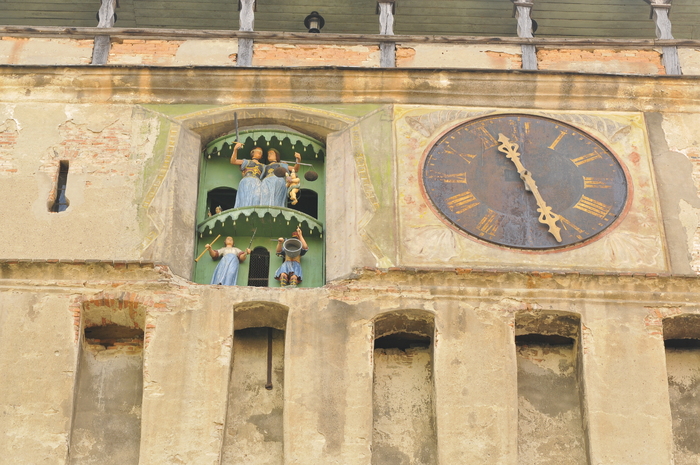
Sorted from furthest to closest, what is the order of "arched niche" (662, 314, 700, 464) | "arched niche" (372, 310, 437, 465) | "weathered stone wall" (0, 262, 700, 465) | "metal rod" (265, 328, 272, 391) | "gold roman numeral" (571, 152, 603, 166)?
"gold roman numeral" (571, 152, 603, 166) < "metal rod" (265, 328, 272, 391) < "arched niche" (662, 314, 700, 464) < "arched niche" (372, 310, 437, 465) < "weathered stone wall" (0, 262, 700, 465)

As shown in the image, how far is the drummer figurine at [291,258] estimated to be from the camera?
45.6 feet

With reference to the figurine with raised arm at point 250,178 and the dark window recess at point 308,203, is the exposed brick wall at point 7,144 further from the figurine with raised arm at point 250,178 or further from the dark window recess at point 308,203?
the dark window recess at point 308,203

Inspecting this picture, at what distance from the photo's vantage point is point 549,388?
1320 cm

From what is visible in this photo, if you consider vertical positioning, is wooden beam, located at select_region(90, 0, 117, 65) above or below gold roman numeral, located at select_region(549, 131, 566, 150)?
above

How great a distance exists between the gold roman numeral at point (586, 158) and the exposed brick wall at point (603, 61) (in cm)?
116

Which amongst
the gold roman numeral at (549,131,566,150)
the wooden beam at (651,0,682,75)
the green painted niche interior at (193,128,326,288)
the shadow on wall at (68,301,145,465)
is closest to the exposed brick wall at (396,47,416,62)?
the green painted niche interior at (193,128,326,288)

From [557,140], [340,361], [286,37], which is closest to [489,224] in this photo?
[557,140]

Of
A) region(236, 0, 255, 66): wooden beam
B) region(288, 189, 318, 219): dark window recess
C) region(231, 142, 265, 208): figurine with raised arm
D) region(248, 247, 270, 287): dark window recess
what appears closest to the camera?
region(248, 247, 270, 287): dark window recess

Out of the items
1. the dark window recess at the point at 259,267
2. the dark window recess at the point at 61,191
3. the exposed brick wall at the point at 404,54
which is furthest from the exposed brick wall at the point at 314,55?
the dark window recess at the point at 61,191

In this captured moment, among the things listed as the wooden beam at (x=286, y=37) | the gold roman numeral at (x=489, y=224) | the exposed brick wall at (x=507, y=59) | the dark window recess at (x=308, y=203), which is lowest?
the gold roman numeral at (x=489, y=224)

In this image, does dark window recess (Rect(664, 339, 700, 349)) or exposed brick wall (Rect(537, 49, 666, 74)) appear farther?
exposed brick wall (Rect(537, 49, 666, 74))

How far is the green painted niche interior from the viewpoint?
14164 millimetres

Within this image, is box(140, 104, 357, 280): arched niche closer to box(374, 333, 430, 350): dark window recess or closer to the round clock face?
box(374, 333, 430, 350): dark window recess

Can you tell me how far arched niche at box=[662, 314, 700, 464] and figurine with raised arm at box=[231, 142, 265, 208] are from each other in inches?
160
